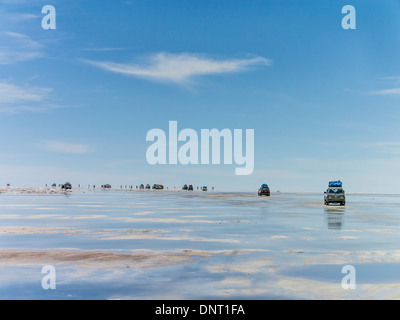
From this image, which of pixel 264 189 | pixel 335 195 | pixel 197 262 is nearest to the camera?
pixel 197 262

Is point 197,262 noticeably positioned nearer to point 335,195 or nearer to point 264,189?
point 335,195

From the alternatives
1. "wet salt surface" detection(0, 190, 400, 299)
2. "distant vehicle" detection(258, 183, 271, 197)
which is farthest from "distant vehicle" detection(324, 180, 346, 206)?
"distant vehicle" detection(258, 183, 271, 197)

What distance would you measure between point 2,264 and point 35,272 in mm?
1927

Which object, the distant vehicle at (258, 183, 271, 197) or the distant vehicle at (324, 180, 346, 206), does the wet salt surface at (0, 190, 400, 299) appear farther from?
the distant vehicle at (258, 183, 271, 197)

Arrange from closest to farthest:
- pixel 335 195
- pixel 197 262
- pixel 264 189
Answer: pixel 197 262, pixel 335 195, pixel 264 189

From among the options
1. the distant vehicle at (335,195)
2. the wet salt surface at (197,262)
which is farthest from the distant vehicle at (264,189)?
the wet salt surface at (197,262)

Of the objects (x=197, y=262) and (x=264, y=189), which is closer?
(x=197, y=262)

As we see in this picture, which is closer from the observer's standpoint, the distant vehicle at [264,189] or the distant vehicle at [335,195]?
the distant vehicle at [335,195]

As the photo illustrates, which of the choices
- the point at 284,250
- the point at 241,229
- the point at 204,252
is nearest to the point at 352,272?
the point at 284,250

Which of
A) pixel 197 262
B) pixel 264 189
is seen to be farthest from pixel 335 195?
→ pixel 264 189

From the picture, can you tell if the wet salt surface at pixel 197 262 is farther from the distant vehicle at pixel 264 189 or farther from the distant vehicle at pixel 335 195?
the distant vehicle at pixel 264 189
